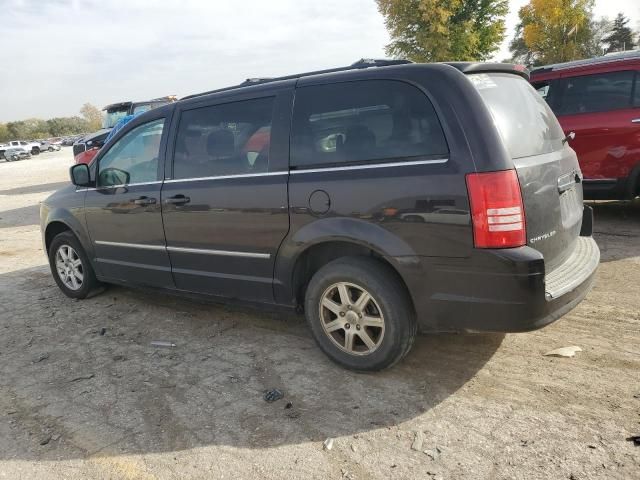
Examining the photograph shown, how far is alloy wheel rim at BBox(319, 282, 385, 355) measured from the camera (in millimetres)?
3197

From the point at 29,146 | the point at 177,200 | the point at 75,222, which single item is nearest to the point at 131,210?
the point at 177,200

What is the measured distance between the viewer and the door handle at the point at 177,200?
398cm

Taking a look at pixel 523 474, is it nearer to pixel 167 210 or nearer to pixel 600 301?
pixel 600 301

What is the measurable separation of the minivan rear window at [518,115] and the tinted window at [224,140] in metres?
1.45

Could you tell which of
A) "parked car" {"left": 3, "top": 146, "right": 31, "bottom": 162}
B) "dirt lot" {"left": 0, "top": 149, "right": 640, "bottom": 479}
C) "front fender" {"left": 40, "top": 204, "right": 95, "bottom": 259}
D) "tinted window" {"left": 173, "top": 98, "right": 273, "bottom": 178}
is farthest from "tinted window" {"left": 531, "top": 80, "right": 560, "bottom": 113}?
"parked car" {"left": 3, "top": 146, "right": 31, "bottom": 162}

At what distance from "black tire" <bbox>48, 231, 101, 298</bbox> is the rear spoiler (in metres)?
3.98

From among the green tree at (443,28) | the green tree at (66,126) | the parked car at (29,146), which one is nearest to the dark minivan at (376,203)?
the green tree at (443,28)

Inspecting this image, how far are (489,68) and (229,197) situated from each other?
1926 mm

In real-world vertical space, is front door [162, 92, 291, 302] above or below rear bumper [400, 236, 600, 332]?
above

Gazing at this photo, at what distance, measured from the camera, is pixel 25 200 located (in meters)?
15.5

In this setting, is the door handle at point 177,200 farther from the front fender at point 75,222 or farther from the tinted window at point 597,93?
the tinted window at point 597,93

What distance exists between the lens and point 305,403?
10.1ft

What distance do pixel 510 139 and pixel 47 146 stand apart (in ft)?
185

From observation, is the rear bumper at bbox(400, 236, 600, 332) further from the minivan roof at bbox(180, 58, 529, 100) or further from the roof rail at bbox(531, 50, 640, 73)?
the roof rail at bbox(531, 50, 640, 73)
